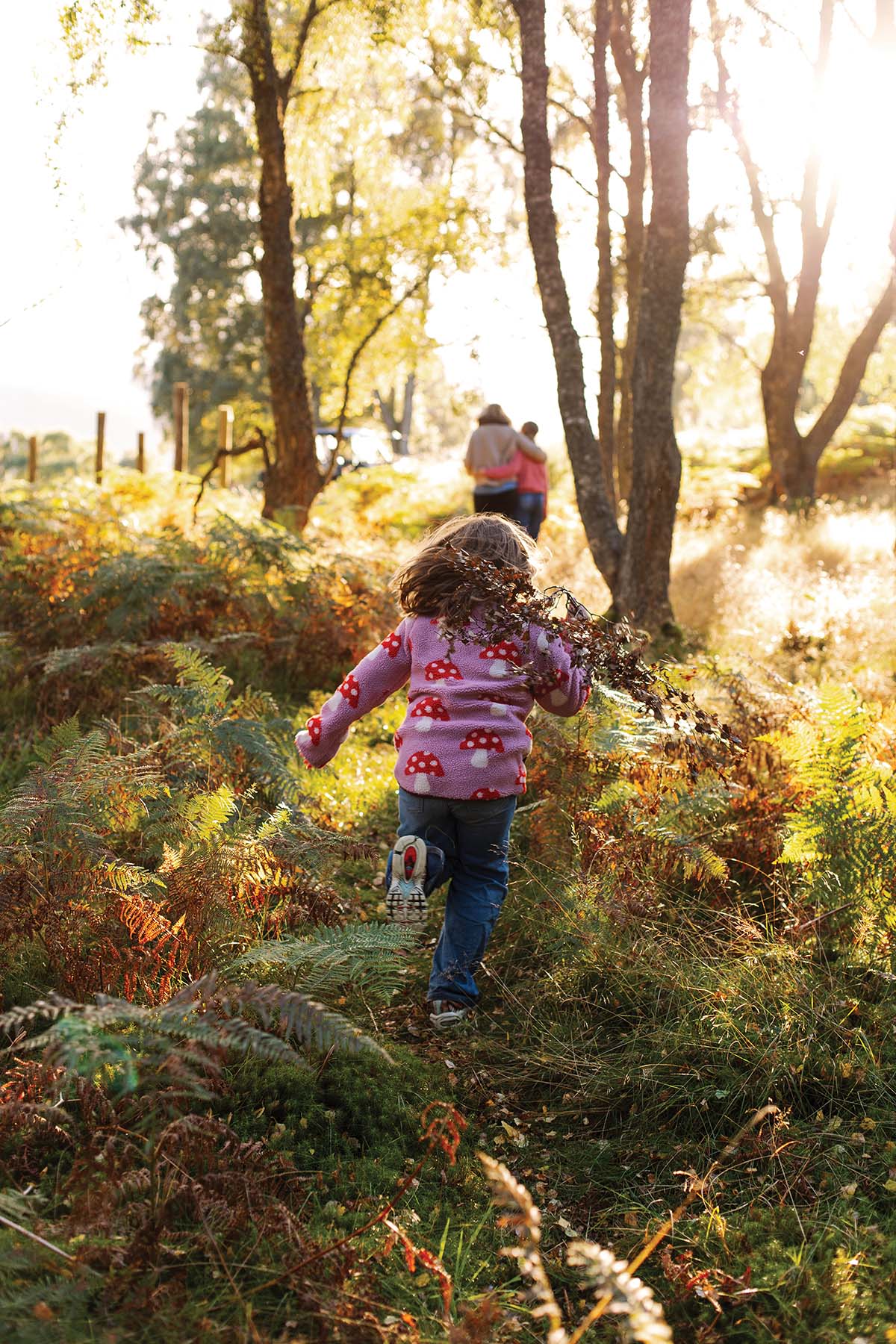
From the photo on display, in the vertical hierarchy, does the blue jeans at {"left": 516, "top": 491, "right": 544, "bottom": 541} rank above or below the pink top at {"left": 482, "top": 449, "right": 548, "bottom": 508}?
below

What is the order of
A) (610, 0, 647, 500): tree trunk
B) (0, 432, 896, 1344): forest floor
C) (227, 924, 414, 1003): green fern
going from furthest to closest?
1. (610, 0, 647, 500): tree trunk
2. (227, 924, 414, 1003): green fern
3. (0, 432, 896, 1344): forest floor

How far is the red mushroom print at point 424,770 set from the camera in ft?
11.8

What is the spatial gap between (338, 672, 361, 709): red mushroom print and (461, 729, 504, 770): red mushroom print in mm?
442

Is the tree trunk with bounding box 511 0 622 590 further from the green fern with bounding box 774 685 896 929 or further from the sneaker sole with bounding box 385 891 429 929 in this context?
the sneaker sole with bounding box 385 891 429 929

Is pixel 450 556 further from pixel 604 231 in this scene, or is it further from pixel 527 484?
pixel 604 231

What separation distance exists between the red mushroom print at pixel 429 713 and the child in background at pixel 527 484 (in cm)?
778

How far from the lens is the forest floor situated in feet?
7.30

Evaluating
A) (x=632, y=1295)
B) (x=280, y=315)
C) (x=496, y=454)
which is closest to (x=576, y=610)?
(x=632, y=1295)

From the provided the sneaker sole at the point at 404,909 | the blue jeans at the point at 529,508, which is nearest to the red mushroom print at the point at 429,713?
the sneaker sole at the point at 404,909

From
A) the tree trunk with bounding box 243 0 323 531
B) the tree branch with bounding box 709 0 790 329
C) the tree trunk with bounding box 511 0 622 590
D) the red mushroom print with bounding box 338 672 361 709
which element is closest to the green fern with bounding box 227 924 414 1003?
the red mushroom print with bounding box 338 672 361 709

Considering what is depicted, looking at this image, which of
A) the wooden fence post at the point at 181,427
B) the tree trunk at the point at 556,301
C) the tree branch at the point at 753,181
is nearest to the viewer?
the tree trunk at the point at 556,301

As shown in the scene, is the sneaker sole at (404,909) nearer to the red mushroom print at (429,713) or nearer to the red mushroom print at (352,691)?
the red mushroom print at (429,713)

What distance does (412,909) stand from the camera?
3490mm

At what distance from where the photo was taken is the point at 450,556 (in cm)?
350
